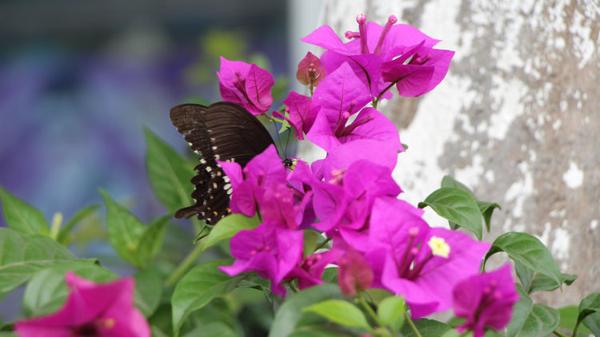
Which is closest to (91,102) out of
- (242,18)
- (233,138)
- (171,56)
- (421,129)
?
(171,56)

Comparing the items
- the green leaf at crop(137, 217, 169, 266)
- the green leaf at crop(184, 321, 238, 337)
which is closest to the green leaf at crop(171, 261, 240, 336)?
the green leaf at crop(184, 321, 238, 337)

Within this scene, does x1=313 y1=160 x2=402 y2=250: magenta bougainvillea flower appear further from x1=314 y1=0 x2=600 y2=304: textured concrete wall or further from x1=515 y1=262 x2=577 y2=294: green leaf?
x1=314 y1=0 x2=600 y2=304: textured concrete wall

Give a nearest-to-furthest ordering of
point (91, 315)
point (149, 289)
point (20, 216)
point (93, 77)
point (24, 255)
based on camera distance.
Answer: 1. point (91, 315)
2. point (24, 255)
3. point (149, 289)
4. point (20, 216)
5. point (93, 77)

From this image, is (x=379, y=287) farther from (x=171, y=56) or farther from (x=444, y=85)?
(x=171, y=56)

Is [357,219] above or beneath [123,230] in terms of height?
above

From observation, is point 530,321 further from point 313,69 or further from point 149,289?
point 149,289

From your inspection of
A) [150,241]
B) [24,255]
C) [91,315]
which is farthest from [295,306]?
[150,241]
